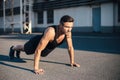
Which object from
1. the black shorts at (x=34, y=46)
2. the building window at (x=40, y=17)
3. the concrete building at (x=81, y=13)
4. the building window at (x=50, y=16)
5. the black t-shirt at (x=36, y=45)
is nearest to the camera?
the black t-shirt at (x=36, y=45)

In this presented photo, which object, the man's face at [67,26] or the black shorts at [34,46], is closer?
the man's face at [67,26]

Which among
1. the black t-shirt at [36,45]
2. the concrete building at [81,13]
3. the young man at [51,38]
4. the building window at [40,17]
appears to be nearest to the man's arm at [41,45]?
the young man at [51,38]

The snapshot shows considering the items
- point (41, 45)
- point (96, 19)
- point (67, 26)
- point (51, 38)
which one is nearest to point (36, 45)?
point (51, 38)

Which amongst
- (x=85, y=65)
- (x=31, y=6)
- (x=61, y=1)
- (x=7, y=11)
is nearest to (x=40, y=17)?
(x=31, y=6)

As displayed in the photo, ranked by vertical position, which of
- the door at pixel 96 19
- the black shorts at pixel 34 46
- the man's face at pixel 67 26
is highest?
the door at pixel 96 19

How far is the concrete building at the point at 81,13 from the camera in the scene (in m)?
23.7

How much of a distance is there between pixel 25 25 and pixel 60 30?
83.5 feet

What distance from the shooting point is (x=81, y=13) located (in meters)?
27.1

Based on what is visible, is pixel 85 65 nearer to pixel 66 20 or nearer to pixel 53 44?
pixel 53 44

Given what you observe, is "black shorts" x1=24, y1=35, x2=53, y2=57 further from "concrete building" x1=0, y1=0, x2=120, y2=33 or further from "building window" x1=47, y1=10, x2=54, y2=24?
"building window" x1=47, y1=10, x2=54, y2=24

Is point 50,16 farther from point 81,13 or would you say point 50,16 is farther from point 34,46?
point 34,46

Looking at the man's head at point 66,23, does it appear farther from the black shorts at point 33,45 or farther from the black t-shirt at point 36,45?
the black shorts at point 33,45

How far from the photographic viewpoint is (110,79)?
473 centimetres

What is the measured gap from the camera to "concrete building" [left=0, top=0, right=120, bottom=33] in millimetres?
23656
